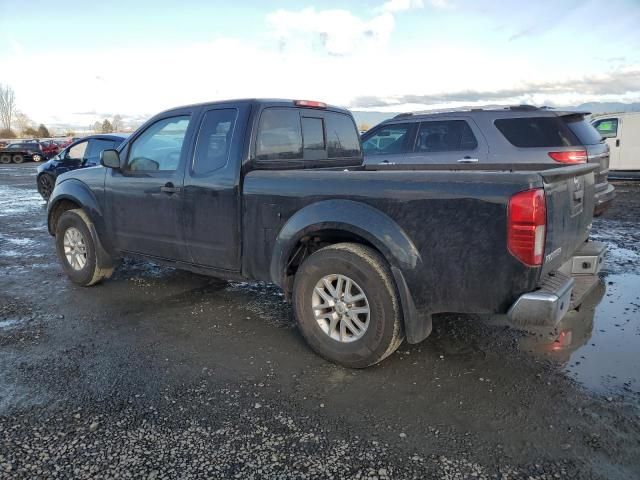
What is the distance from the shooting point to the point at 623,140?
1544 cm

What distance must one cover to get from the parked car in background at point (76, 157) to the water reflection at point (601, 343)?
964cm

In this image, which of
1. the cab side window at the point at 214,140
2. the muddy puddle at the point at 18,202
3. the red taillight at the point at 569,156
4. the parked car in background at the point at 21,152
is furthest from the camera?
the parked car in background at the point at 21,152

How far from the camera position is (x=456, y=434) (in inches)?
111

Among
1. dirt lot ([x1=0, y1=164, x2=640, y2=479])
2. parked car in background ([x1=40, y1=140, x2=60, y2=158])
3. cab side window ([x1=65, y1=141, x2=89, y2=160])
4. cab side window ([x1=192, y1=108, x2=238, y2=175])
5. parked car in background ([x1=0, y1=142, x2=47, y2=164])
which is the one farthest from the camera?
parked car in background ([x1=40, y1=140, x2=60, y2=158])

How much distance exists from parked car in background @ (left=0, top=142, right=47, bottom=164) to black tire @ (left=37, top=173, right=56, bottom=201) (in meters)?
22.5

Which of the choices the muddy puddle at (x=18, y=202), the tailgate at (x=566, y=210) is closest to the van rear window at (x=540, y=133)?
the tailgate at (x=566, y=210)

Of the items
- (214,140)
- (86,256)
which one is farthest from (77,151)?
(214,140)

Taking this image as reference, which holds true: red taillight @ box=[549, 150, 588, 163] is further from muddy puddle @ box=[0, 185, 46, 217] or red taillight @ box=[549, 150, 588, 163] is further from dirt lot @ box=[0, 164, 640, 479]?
muddy puddle @ box=[0, 185, 46, 217]

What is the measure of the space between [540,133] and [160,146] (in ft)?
16.3

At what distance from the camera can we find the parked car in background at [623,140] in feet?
50.3

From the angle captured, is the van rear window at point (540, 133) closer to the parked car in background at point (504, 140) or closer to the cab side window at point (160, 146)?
the parked car in background at point (504, 140)

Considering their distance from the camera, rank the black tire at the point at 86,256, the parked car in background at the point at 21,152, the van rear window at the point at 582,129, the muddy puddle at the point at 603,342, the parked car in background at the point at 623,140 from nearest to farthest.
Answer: the muddy puddle at the point at 603,342, the black tire at the point at 86,256, the van rear window at the point at 582,129, the parked car in background at the point at 623,140, the parked car in background at the point at 21,152

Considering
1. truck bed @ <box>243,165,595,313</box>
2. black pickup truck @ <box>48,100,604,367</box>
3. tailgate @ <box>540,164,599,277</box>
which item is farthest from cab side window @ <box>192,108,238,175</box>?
tailgate @ <box>540,164,599,277</box>

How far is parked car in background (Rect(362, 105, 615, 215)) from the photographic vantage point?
684cm
